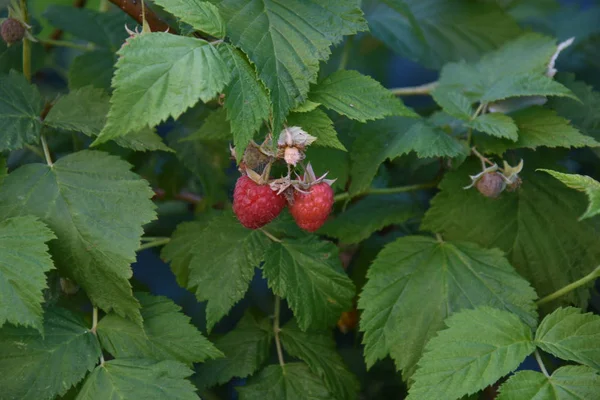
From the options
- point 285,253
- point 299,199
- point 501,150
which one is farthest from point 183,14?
point 501,150

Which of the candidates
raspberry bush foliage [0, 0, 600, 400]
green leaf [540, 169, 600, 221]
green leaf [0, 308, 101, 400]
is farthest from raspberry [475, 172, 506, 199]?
green leaf [0, 308, 101, 400]

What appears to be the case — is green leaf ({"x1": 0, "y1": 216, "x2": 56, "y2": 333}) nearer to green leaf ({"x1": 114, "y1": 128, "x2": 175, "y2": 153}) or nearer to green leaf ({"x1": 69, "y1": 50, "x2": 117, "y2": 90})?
green leaf ({"x1": 114, "y1": 128, "x2": 175, "y2": 153})

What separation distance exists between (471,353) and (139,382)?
15.8 inches

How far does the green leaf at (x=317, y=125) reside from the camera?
819mm

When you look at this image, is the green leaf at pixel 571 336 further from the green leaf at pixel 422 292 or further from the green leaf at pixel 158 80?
the green leaf at pixel 158 80

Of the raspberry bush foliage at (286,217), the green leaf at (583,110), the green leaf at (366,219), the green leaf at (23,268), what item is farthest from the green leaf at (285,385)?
the green leaf at (583,110)

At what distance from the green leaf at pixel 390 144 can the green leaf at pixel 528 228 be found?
0.10 metres

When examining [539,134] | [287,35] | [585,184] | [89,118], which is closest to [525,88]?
[539,134]

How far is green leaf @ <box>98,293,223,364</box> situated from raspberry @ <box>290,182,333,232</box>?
0.70ft

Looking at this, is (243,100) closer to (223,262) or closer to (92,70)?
(223,262)

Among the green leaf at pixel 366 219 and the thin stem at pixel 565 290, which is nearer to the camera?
the thin stem at pixel 565 290

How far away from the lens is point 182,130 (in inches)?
45.8

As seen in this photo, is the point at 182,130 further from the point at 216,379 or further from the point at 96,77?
the point at 216,379

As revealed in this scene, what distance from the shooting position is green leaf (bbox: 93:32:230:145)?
699 mm
